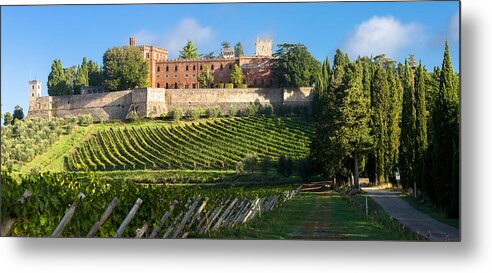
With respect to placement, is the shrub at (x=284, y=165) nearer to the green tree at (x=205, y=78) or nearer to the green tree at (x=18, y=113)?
the green tree at (x=205, y=78)

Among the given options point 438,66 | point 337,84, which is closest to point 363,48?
point 438,66

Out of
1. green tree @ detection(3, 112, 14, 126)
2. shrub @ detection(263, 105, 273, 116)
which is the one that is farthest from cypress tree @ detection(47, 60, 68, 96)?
shrub @ detection(263, 105, 273, 116)

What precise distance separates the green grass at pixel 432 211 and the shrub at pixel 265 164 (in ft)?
6.66

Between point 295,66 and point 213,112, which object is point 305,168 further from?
point 213,112

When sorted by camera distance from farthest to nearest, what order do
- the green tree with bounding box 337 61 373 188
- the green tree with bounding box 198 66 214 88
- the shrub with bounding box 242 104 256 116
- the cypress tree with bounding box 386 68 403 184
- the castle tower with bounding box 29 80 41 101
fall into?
the shrub with bounding box 242 104 256 116, the green tree with bounding box 198 66 214 88, the green tree with bounding box 337 61 373 188, the cypress tree with bounding box 386 68 403 184, the castle tower with bounding box 29 80 41 101

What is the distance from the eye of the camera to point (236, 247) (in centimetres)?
678

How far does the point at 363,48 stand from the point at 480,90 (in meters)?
1.96

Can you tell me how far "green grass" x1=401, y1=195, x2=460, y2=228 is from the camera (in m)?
6.71

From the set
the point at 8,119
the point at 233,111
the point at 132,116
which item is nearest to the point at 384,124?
the point at 233,111

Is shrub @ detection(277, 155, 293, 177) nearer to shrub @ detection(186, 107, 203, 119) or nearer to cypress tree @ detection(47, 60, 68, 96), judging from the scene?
shrub @ detection(186, 107, 203, 119)

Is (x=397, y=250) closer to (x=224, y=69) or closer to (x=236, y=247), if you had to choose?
(x=236, y=247)

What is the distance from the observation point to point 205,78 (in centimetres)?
1026

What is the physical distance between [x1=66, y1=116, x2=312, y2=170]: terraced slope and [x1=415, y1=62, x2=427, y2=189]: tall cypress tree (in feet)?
5.48

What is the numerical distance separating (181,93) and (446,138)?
4.24 metres
